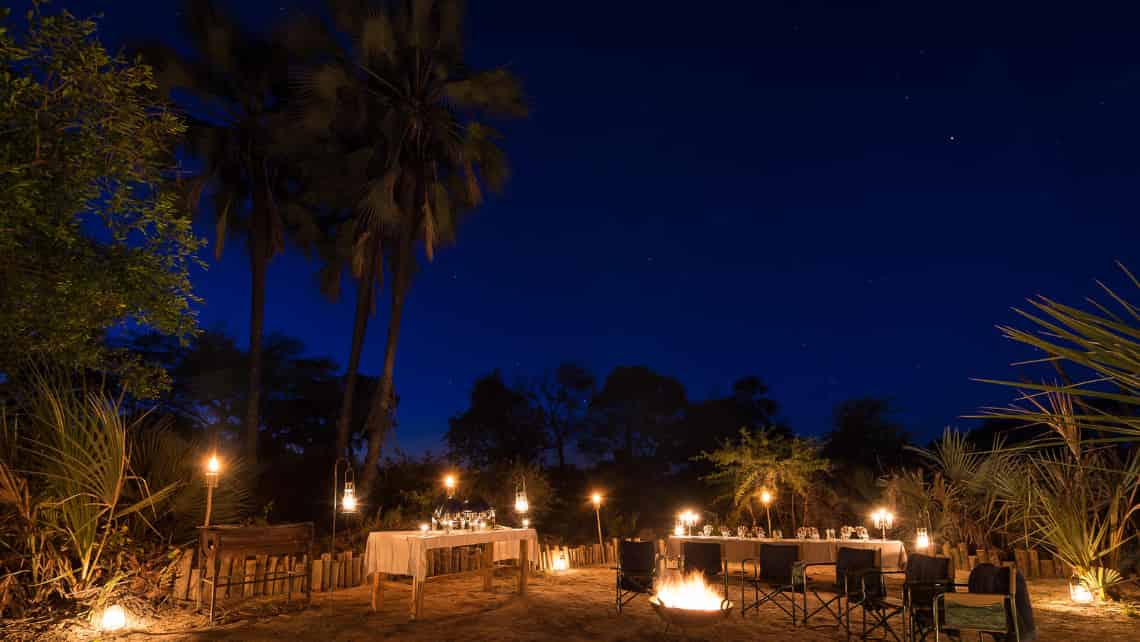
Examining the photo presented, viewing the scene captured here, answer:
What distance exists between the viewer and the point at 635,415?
27.2 m

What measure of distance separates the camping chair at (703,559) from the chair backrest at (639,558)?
382 millimetres

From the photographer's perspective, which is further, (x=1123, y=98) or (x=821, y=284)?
(x=821, y=284)

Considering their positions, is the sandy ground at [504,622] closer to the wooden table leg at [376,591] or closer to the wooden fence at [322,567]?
the wooden table leg at [376,591]

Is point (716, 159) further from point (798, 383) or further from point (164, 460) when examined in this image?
point (164, 460)

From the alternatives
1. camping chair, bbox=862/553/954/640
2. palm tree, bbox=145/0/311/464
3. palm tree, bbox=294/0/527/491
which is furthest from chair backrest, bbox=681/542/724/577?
palm tree, bbox=145/0/311/464

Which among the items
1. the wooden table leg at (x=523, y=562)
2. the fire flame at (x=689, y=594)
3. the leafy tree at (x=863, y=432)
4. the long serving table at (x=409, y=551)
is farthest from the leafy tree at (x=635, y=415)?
the fire flame at (x=689, y=594)

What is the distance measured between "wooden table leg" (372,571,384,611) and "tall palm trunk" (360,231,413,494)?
18.8ft

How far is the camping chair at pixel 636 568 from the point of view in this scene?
7582 mm

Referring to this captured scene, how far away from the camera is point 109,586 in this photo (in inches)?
271

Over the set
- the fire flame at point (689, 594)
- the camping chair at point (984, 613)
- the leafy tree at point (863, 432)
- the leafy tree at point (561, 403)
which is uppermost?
the leafy tree at point (561, 403)

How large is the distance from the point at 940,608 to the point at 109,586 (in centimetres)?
751

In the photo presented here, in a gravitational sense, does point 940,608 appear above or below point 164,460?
below

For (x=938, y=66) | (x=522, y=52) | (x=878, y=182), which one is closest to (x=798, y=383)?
(x=878, y=182)

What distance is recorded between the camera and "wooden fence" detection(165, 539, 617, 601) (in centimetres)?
801
